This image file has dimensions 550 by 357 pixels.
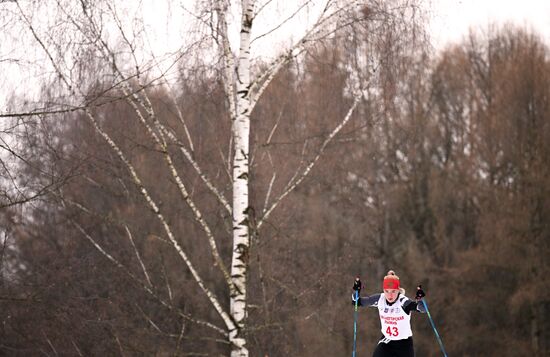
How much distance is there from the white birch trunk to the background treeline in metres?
0.79

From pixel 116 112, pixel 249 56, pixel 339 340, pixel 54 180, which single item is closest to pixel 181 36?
pixel 249 56

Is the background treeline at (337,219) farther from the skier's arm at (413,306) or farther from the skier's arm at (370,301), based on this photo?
the skier's arm at (413,306)

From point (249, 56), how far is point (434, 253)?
2253 cm

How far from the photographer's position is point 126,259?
2008cm

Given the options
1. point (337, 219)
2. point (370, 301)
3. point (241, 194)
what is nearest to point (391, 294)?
point (370, 301)

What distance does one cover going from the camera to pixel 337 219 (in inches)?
1203

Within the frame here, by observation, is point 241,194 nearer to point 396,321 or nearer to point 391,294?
point 391,294

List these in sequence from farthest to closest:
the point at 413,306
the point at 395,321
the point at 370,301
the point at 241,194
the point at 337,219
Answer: the point at 337,219 < the point at 241,194 < the point at 370,301 < the point at 395,321 < the point at 413,306

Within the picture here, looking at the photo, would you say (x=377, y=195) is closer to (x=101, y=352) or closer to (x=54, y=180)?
(x=101, y=352)

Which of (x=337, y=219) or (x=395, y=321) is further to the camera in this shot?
(x=337, y=219)

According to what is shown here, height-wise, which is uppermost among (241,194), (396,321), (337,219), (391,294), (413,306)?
(337,219)

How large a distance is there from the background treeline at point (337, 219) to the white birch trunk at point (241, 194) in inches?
31.1

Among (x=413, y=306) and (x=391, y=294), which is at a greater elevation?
(x=391, y=294)

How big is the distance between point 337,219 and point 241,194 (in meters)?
20.5
